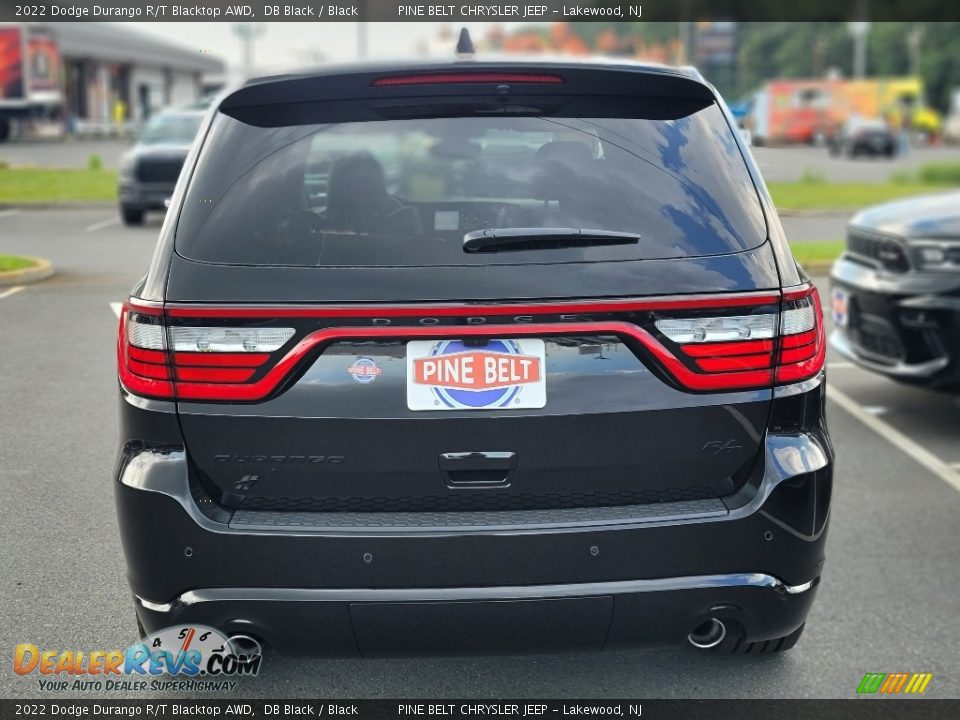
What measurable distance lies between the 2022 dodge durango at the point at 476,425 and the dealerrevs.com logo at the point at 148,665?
0.29 m

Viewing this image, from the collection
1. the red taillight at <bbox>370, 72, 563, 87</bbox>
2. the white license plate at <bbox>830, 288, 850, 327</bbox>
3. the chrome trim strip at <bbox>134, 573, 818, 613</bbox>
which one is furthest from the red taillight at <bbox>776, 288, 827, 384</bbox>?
the white license plate at <bbox>830, 288, 850, 327</bbox>

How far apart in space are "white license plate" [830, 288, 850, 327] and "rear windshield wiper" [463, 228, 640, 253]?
478 centimetres

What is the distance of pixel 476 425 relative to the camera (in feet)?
9.45

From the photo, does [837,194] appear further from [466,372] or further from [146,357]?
[146,357]

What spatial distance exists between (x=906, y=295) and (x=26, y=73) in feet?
143

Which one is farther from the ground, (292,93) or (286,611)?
(292,93)

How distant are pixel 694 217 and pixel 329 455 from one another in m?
1.07

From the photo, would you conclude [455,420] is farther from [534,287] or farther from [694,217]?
[694,217]

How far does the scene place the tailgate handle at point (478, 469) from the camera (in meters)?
2.89

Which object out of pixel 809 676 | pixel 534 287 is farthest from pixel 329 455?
pixel 809 676

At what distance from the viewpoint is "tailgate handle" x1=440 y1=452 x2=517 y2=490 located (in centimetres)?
289

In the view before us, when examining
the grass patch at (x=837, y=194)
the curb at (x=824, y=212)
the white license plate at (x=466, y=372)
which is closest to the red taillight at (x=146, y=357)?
the white license plate at (x=466, y=372)

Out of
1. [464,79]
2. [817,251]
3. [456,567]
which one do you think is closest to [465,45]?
[464,79]

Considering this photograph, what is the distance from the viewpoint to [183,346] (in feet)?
9.65
